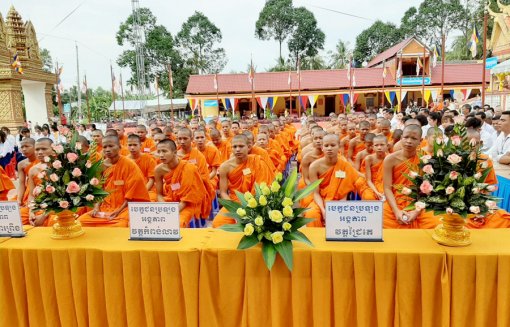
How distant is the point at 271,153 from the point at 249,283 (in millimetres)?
4751

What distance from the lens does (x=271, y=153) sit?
6.86m

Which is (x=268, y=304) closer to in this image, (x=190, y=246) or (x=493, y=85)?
(x=190, y=246)

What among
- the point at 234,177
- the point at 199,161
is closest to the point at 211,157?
the point at 199,161

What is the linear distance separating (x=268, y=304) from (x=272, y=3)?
47243 mm

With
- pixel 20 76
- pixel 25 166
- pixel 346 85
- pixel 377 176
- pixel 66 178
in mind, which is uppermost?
pixel 346 85

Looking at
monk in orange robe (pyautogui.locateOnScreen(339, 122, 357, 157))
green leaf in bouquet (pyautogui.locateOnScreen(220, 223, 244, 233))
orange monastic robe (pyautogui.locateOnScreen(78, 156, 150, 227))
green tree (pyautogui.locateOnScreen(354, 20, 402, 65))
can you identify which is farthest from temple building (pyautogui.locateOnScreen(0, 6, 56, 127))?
green tree (pyautogui.locateOnScreen(354, 20, 402, 65))

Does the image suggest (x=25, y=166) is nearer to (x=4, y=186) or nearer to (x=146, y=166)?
(x=4, y=186)

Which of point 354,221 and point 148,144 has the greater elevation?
point 148,144

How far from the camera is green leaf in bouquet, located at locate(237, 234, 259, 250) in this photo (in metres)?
2.12

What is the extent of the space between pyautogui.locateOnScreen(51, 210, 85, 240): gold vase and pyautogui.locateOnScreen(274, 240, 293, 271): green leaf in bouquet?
147 cm

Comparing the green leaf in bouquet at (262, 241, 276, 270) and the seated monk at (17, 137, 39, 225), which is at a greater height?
the seated monk at (17, 137, 39, 225)

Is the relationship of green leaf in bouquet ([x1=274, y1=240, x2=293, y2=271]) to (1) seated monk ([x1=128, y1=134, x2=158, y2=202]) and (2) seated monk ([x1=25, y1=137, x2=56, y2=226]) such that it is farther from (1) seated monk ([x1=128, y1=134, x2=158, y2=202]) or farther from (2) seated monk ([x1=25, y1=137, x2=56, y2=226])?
(1) seated monk ([x1=128, y1=134, x2=158, y2=202])

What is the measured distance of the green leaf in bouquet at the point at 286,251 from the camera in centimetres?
204

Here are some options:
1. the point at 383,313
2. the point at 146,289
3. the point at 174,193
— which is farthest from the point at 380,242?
the point at 174,193
